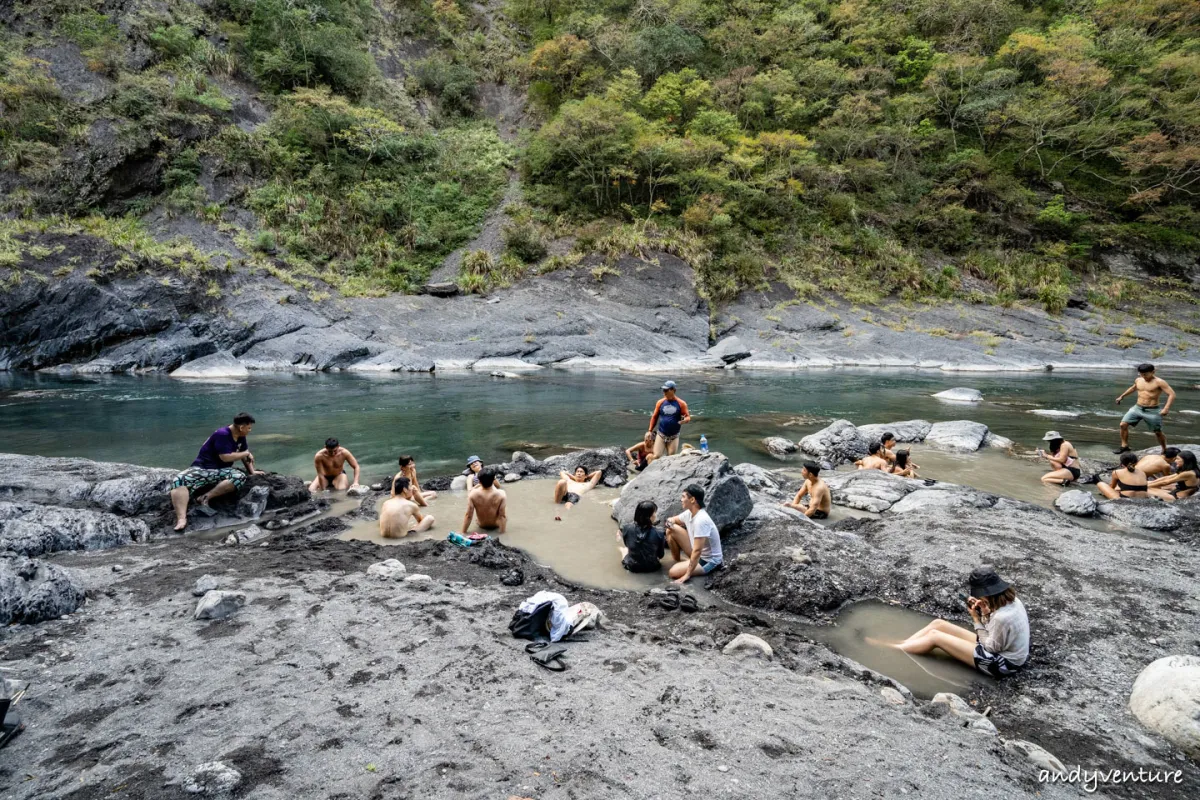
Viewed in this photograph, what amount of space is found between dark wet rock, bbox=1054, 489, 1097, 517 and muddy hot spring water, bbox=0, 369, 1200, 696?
580 millimetres

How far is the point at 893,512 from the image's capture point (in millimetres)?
7230

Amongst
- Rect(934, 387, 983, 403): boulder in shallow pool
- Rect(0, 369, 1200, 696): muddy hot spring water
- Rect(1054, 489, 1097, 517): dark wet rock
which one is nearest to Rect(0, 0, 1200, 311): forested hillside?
Rect(0, 369, 1200, 696): muddy hot spring water

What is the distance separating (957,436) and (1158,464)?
3479 millimetres

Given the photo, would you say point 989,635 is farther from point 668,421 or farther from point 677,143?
point 677,143

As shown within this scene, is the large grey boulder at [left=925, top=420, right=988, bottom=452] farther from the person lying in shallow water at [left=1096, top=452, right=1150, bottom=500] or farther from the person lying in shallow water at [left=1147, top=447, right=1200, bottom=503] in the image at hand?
the person lying in shallow water at [left=1147, top=447, right=1200, bottom=503]

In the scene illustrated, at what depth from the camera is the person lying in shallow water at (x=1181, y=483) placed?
8234mm

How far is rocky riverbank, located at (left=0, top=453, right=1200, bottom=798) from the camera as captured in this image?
2.65 m

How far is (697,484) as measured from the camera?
598 cm

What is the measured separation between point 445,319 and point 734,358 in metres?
12.5

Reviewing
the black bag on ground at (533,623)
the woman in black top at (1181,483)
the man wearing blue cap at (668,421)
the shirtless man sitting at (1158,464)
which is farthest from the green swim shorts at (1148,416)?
the black bag on ground at (533,623)

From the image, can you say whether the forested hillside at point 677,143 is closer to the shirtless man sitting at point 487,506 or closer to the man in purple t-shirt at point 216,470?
the man in purple t-shirt at point 216,470

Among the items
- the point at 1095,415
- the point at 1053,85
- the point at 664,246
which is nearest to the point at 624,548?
the point at 1095,415

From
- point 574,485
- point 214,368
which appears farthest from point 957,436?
point 214,368

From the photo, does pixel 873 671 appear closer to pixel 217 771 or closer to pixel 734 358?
pixel 217 771
